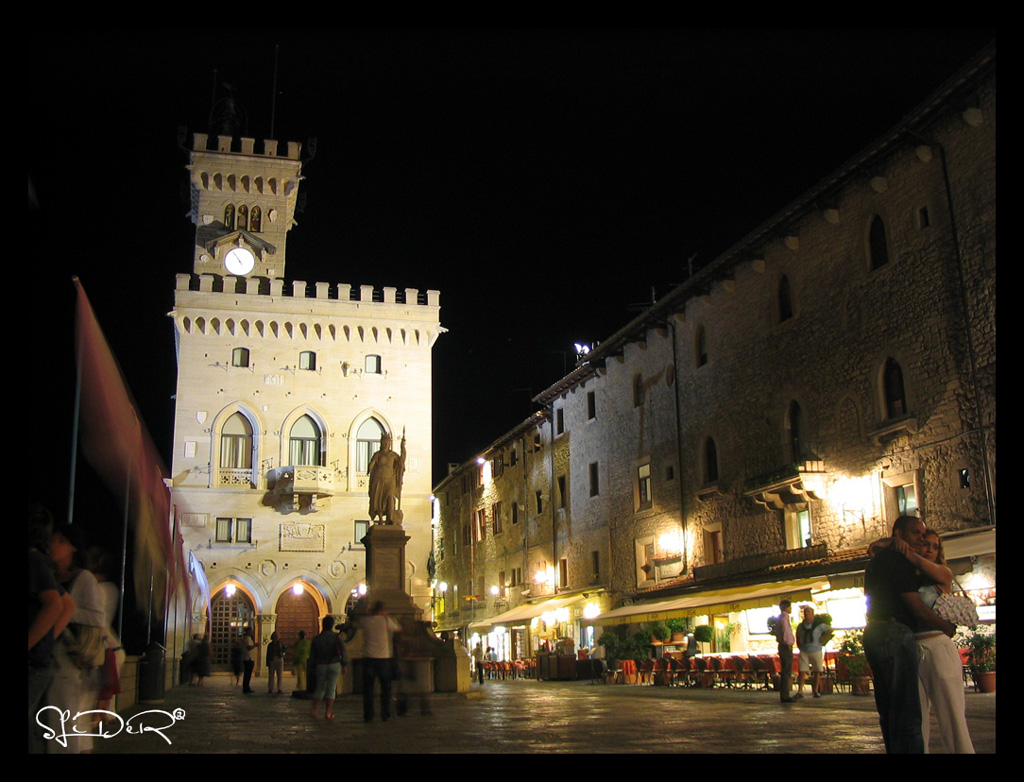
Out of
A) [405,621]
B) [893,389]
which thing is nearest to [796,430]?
[893,389]

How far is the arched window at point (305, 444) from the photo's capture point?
37.6 m

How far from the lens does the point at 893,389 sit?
1916cm

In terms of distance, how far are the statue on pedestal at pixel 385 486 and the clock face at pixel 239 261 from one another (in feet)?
75.0

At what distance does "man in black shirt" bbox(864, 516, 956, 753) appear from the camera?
5.98 m

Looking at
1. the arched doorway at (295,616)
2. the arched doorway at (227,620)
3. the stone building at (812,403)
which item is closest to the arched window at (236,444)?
the arched doorway at (227,620)

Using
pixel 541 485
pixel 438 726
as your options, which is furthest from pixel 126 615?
pixel 541 485

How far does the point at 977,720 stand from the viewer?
1013 centimetres

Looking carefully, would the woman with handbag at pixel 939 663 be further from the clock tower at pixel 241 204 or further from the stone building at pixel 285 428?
the clock tower at pixel 241 204

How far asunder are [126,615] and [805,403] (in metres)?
15.2

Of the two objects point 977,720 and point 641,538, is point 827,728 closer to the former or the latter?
point 977,720

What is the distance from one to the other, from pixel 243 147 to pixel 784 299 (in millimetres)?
27205

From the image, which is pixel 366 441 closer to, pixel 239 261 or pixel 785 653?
pixel 239 261

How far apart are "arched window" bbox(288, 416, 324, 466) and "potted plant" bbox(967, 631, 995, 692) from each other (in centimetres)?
2708
